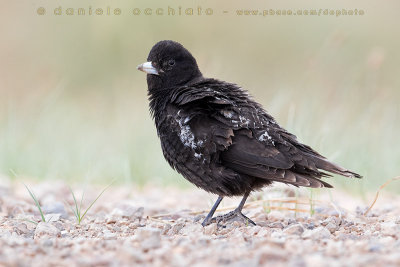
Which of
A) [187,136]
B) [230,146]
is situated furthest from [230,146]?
[187,136]

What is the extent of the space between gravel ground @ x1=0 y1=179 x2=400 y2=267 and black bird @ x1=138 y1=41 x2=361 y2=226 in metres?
0.34

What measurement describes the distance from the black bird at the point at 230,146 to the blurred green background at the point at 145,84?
1322 mm

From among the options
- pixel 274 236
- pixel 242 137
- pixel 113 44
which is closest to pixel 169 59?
pixel 242 137

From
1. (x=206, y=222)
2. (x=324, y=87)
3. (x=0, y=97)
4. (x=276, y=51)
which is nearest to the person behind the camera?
(x=206, y=222)

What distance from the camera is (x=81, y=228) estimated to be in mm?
4445

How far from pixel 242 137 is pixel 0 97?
29.1 ft

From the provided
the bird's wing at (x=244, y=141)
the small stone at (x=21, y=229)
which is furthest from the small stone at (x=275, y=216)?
the small stone at (x=21, y=229)

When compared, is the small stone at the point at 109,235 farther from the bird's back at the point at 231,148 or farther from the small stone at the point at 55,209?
the small stone at the point at 55,209

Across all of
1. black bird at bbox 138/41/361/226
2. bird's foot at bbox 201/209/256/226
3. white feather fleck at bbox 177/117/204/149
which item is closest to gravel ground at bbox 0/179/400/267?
bird's foot at bbox 201/209/256/226

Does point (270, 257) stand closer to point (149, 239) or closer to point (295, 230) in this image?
point (149, 239)

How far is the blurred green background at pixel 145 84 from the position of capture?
23.4 ft

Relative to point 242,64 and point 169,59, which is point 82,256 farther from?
point 242,64

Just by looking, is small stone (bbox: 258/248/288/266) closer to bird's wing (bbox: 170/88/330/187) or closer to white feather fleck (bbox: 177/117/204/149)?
bird's wing (bbox: 170/88/330/187)

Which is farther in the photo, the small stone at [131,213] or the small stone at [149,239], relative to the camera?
the small stone at [131,213]
